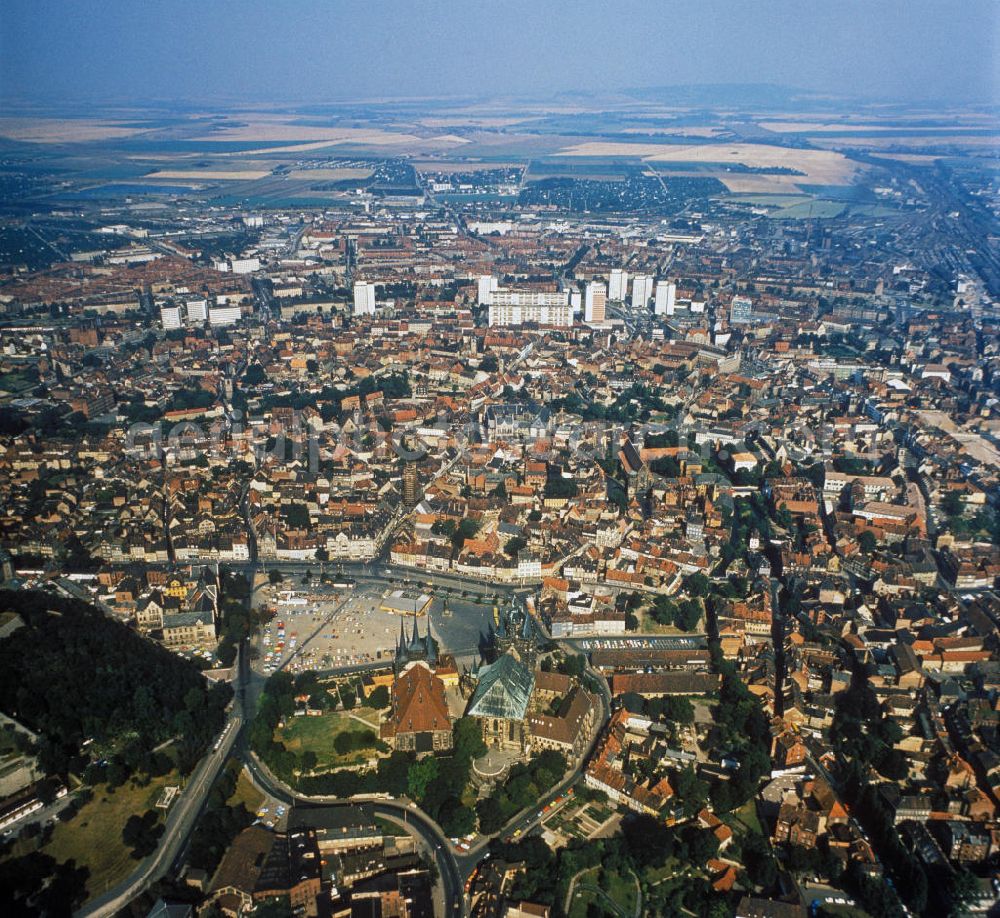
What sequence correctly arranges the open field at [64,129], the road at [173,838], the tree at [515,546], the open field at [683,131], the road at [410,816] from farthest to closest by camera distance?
the open field at [683,131]
the open field at [64,129]
the tree at [515,546]
the road at [410,816]
the road at [173,838]

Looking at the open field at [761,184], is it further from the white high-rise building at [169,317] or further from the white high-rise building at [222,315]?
the white high-rise building at [169,317]

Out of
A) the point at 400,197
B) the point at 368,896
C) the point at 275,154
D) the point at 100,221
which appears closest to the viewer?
the point at 368,896

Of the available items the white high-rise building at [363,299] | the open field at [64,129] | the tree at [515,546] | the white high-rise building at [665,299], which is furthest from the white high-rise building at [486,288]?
the open field at [64,129]

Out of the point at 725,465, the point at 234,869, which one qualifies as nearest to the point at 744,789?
the point at 234,869

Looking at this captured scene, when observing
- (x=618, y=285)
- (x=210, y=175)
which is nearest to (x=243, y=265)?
(x=618, y=285)

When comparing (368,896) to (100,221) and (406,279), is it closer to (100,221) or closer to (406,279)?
(406,279)

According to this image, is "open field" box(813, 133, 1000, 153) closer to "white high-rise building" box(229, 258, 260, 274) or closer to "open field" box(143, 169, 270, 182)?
"white high-rise building" box(229, 258, 260, 274)
